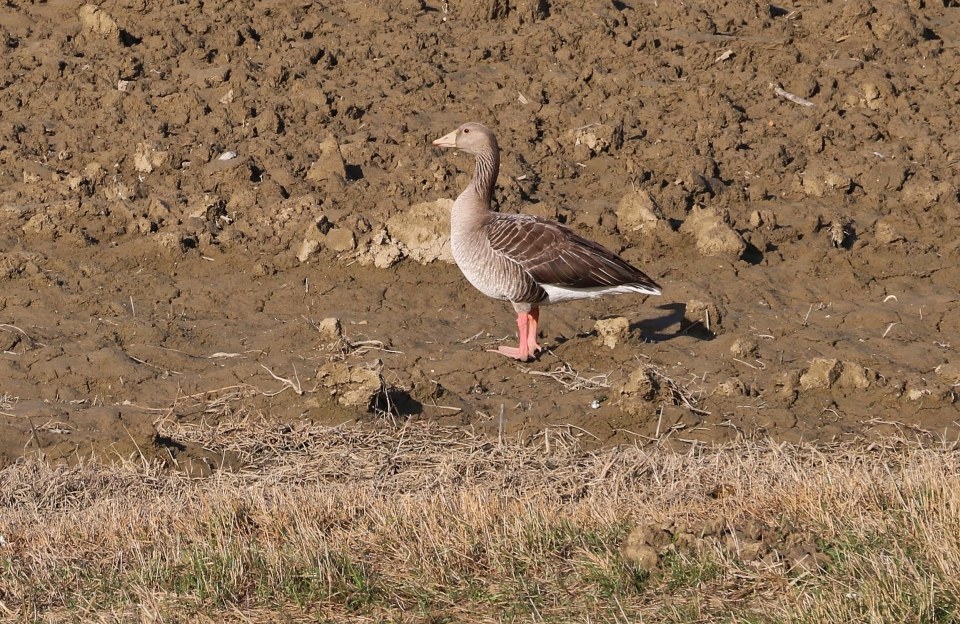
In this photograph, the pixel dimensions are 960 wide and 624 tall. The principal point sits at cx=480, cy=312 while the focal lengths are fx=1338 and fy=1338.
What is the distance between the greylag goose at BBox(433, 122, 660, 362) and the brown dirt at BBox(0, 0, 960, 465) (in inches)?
14.5

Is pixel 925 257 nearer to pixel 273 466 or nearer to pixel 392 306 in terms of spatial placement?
pixel 392 306

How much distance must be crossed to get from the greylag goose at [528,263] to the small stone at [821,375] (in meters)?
1.21

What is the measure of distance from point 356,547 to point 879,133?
29.7 feet

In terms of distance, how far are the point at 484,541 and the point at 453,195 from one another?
6.17 m

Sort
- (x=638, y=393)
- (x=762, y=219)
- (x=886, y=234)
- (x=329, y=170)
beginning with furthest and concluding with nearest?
(x=329, y=170) < (x=762, y=219) < (x=886, y=234) < (x=638, y=393)

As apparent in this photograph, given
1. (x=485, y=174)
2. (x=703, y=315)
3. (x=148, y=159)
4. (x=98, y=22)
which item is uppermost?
(x=98, y=22)

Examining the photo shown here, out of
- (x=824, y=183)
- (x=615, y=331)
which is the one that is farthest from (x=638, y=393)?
(x=824, y=183)

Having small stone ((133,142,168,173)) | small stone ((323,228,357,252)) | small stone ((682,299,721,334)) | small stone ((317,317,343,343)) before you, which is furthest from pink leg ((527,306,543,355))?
small stone ((133,142,168,173))

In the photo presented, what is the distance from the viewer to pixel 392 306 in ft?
33.3

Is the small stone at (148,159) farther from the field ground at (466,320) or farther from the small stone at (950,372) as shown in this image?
the small stone at (950,372)

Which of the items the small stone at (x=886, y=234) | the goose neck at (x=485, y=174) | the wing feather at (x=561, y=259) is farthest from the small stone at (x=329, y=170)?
the small stone at (x=886, y=234)

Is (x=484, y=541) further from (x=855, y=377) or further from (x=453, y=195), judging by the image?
(x=453, y=195)

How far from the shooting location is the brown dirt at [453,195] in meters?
8.41

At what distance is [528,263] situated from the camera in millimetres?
9141
